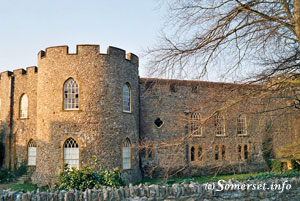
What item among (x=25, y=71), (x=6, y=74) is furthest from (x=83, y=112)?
(x=6, y=74)

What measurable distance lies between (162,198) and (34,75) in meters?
13.7

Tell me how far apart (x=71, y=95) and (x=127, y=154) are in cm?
428

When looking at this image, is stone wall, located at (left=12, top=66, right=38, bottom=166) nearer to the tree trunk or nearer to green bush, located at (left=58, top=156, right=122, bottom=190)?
green bush, located at (left=58, top=156, right=122, bottom=190)

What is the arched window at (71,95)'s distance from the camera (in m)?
14.7

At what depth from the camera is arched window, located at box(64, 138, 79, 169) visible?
14281mm

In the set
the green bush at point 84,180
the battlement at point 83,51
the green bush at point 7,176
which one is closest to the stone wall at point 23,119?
the green bush at point 7,176

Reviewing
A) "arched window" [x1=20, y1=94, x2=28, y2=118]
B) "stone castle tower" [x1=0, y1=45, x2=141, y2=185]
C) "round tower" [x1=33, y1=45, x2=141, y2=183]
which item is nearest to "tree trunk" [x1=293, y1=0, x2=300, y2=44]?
"round tower" [x1=33, y1=45, x2=141, y2=183]

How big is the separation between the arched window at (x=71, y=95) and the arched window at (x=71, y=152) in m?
1.69

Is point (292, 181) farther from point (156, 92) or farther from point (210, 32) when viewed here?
point (156, 92)

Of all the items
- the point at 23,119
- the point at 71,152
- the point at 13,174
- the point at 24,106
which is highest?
the point at 24,106

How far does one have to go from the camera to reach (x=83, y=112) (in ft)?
47.4

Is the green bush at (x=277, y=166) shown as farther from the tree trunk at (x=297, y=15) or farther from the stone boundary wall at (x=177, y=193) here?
the tree trunk at (x=297, y=15)

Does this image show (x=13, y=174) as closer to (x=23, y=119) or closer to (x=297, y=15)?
(x=23, y=119)

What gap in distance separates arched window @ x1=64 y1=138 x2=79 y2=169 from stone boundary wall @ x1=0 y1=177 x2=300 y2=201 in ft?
21.6
